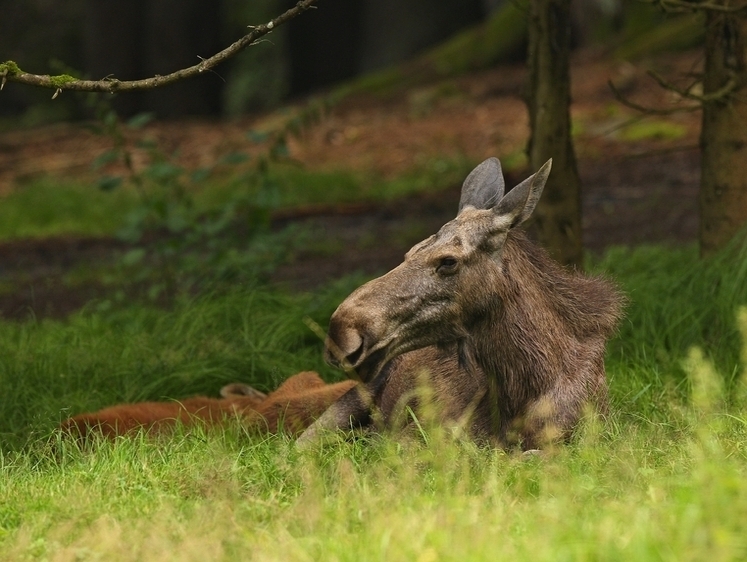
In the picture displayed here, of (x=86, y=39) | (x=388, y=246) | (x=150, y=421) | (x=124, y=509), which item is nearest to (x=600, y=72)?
(x=388, y=246)

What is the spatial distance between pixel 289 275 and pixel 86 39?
1176 cm

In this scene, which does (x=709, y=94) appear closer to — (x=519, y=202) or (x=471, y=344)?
(x=519, y=202)

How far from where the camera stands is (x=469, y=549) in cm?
322

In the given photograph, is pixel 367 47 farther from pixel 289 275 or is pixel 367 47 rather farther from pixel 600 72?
pixel 289 275

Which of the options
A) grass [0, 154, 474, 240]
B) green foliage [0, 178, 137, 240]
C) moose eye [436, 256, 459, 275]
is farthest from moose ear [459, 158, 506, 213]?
green foliage [0, 178, 137, 240]

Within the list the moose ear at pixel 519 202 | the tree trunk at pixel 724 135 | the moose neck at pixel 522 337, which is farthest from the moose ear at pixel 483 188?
the tree trunk at pixel 724 135

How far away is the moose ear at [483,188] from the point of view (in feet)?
17.2

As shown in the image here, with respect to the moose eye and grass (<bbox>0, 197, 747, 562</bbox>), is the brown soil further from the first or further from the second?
the moose eye

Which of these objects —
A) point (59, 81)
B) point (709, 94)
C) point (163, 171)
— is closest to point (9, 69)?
point (59, 81)

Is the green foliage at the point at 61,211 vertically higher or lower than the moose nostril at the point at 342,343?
lower

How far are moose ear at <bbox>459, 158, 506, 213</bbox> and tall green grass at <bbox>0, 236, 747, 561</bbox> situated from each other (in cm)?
103

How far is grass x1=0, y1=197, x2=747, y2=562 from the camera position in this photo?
132 inches

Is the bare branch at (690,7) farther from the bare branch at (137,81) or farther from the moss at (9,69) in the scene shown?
the moss at (9,69)

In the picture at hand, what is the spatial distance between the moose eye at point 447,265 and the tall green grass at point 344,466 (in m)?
0.65
